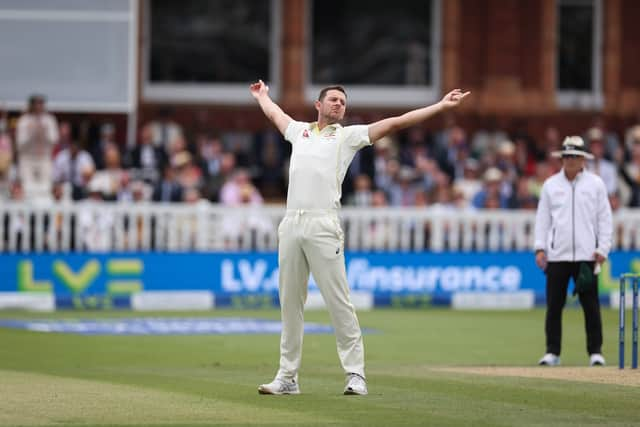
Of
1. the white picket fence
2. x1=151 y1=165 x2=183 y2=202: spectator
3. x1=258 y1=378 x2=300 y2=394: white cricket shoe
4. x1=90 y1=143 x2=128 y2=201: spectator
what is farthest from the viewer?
x1=151 y1=165 x2=183 y2=202: spectator

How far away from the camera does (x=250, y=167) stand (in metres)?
26.0

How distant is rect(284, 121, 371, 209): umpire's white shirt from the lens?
10.7 metres

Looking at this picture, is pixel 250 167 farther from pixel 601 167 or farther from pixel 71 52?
pixel 601 167

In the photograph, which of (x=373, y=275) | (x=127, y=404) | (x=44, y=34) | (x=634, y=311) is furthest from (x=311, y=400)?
(x=44, y=34)

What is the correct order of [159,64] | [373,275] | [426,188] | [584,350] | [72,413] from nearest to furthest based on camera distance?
[72,413] < [584,350] < [373,275] < [426,188] < [159,64]

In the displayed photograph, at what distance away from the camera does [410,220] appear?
2220 cm

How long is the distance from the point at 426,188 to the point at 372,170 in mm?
1039

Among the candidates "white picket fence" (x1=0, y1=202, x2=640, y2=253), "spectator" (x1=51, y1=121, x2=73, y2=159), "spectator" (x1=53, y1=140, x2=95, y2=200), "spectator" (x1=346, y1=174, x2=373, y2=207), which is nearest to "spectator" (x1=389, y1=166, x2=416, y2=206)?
"spectator" (x1=346, y1=174, x2=373, y2=207)

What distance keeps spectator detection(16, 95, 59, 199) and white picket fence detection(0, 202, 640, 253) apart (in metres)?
1.86

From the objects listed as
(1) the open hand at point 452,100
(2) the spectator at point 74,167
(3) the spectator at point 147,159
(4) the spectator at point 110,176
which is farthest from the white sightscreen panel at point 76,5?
(1) the open hand at point 452,100

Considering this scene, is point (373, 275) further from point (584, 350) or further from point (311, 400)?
point (311, 400)

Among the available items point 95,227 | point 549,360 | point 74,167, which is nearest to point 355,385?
point 549,360

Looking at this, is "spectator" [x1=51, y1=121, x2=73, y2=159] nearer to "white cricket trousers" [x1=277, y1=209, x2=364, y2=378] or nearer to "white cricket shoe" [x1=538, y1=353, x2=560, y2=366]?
"white cricket shoe" [x1=538, y1=353, x2=560, y2=366]

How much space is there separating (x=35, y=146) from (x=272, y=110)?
12356 millimetres
